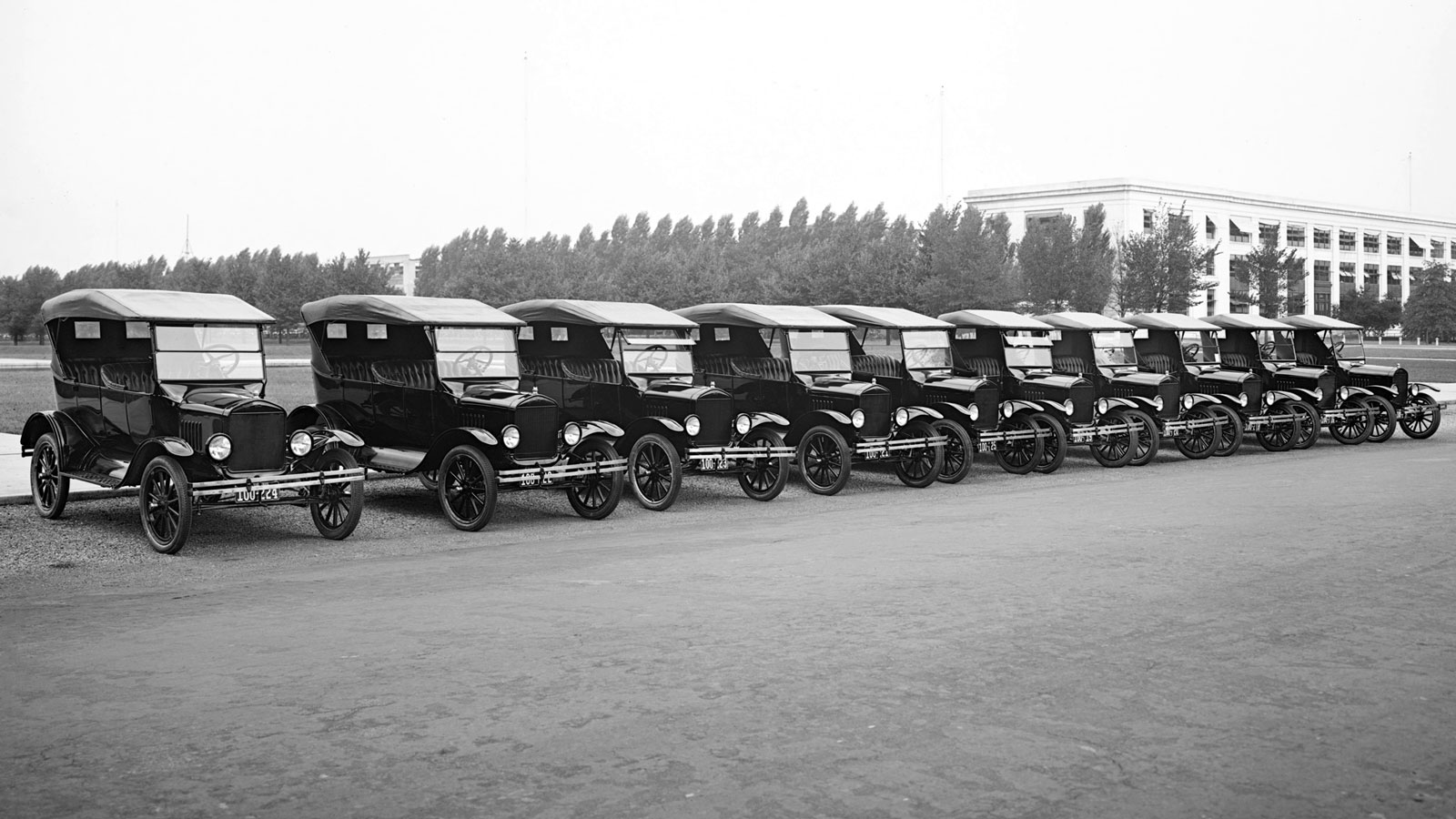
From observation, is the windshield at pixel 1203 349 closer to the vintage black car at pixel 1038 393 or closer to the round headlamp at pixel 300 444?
the vintage black car at pixel 1038 393

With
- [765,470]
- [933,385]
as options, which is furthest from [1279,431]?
[765,470]

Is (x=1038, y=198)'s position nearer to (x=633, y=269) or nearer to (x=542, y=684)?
(x=633, y=269)

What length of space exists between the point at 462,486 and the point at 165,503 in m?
2.61

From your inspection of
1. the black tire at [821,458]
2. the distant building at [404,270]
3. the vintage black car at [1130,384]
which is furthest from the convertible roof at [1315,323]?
the distant building at [404,270]

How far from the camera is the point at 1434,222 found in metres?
95.3

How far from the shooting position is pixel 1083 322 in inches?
766

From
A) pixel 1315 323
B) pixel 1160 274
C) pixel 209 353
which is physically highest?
pixel 1160 274

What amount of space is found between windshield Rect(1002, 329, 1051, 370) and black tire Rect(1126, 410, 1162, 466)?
1.46 meters

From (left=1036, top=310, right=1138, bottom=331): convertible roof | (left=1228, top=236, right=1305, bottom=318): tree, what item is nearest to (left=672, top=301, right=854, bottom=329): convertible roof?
(left=1036, top=310, right=1138, bottom=331): convertible roof

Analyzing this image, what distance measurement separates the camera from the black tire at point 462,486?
38.8 ft

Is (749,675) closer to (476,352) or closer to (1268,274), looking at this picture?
(476,352)

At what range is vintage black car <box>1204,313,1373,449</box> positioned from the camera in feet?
69.7

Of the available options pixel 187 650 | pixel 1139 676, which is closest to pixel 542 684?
pixel 187 650

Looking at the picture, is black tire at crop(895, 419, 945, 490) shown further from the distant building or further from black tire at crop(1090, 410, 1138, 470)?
the distant building
